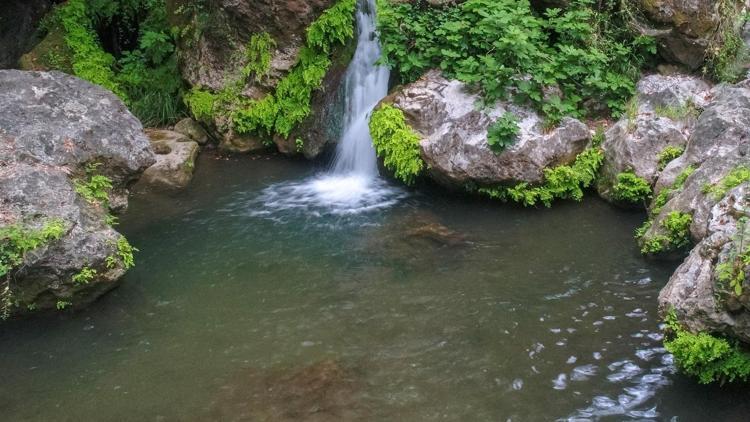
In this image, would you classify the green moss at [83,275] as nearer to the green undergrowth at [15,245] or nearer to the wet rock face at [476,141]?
the green undergrowth at [15,245]

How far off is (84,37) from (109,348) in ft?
26.1

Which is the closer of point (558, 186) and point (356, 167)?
point (558, 186)

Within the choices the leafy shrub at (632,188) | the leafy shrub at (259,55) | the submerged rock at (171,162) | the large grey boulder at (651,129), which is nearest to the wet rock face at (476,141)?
the large grey boulder at (651,129)

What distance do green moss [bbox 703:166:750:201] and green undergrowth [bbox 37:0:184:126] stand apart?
29.1 ft

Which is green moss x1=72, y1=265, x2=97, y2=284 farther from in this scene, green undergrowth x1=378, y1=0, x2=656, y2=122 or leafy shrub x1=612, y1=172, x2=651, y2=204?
leafy shrub x1=612, y1=172, x2=651, y2=204

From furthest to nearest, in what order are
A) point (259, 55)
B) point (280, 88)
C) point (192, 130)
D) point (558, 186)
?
point (192, 130) < point (259, 55) < point (280, 88) < point (558, 186)

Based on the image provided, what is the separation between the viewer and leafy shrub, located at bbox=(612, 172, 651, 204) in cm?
832

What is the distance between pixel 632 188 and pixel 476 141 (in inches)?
79.8

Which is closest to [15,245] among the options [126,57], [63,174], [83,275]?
[83,275]

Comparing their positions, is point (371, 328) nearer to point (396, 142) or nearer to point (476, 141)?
point (476, 141)

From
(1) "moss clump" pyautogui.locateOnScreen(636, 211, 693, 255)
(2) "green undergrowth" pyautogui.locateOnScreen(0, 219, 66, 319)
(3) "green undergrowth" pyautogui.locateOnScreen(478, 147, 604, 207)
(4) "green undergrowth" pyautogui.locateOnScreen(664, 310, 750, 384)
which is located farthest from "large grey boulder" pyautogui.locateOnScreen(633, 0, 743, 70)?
(2) "green undergrowth" pyautogui.locateOnScreen(0, 219, 66, 319)

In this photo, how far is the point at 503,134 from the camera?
8.60 meters

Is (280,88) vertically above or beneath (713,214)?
above

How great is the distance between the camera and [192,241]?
27.0ft
